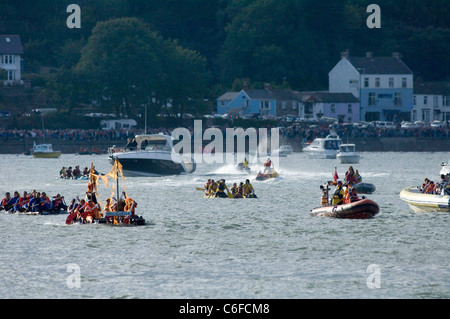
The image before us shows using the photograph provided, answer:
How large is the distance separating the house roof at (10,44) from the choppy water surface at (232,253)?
86.8m

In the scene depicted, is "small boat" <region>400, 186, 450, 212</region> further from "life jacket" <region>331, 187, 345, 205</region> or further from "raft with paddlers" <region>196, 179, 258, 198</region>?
"raft with paddlers" <region>196, 179, 258, 198</region>

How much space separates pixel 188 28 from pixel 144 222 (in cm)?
13335

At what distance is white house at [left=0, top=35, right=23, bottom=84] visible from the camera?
145 meters

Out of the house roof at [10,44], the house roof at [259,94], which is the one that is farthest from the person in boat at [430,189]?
the house roof at [10,44]

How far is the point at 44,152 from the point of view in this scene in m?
112

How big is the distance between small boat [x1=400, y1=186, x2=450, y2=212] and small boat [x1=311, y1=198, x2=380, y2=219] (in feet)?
8.56

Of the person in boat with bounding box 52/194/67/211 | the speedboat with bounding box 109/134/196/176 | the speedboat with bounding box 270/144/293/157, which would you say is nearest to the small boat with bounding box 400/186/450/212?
the person in boat with bounding box 52/194/67/211

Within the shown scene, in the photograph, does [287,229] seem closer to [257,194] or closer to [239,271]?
[239,271]

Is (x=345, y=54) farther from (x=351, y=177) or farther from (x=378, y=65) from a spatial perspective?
(x=351, y=177)

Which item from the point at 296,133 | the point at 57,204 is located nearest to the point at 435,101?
the point at 296,133

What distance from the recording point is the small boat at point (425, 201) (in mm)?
48125

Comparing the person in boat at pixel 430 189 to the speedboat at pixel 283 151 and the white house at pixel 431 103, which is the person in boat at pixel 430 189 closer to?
the speedboat at pixel 283 151

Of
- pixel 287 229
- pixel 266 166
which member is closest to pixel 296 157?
pixel 266 166
